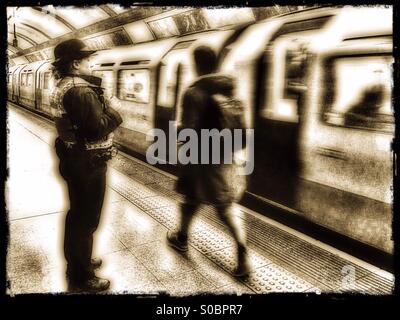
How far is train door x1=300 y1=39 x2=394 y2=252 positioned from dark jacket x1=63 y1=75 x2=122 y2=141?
6.59 feet

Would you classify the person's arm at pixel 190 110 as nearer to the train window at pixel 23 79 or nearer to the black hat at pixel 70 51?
the black hat at pixel 70 51

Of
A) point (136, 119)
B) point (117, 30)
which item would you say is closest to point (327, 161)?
point (136, 119)

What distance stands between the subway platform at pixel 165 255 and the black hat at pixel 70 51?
112cm

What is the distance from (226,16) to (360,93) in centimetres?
490

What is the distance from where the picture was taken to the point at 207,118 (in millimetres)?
2469

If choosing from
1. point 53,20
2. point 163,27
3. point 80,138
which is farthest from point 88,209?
point 53,20

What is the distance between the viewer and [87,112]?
2.09 m

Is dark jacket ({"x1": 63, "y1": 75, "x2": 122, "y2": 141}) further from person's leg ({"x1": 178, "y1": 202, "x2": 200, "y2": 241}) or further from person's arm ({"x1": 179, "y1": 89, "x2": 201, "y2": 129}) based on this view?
person's leg ({"x1": 178, "y1": 202, "x2": 200, "y2": 241})

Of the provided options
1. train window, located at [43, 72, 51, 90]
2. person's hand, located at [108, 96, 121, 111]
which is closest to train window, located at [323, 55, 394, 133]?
person's hand, located at [108, 96, 121, 111]

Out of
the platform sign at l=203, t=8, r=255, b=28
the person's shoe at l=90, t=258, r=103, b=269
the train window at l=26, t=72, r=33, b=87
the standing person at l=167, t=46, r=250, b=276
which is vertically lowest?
the person's shoe at l=90, t=258, r=103, b=269

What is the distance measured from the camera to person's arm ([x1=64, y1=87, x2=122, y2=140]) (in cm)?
207

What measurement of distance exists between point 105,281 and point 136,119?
4413mm

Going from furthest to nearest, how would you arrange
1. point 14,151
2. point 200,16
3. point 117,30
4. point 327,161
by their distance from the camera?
1. point 117,30
2. point 200,16
3. point 14,151
4. point 327,161

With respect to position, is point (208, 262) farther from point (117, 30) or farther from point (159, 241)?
point (117, 30)
